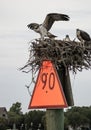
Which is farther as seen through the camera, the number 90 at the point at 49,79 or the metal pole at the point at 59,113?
the number 90 at the point at 49,79

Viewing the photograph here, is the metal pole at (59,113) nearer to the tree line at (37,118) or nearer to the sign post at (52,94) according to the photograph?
the sign post at (52,94)

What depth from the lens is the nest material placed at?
6.58 m

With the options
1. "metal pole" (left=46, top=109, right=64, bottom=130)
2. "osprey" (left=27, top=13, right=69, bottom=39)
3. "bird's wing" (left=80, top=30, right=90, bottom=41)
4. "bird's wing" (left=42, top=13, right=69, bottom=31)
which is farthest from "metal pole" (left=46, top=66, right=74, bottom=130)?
"bird's wing" (left=80, top=30, right=90, bottom=41)

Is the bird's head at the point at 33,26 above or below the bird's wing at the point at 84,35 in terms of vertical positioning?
above

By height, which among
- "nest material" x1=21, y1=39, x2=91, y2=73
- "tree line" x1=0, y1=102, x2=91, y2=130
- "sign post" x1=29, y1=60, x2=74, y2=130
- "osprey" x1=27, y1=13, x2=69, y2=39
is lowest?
"sign post" x1=29, y1=60, x2=74, y2=130

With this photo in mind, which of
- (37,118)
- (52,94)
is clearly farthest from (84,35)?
(37,118)

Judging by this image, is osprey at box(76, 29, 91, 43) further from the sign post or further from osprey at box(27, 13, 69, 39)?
the sign post

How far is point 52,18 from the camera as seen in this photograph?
7410mm

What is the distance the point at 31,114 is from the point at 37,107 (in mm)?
119738

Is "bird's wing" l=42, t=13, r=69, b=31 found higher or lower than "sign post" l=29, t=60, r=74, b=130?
higher

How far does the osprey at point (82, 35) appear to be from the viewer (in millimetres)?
7923

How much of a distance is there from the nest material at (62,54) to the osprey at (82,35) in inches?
14.3

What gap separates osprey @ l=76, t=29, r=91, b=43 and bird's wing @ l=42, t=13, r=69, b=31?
64 cm

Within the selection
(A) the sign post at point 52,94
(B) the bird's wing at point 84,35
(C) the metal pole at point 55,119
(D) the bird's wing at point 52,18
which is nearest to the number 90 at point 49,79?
(A) the sign post at point 52,94
